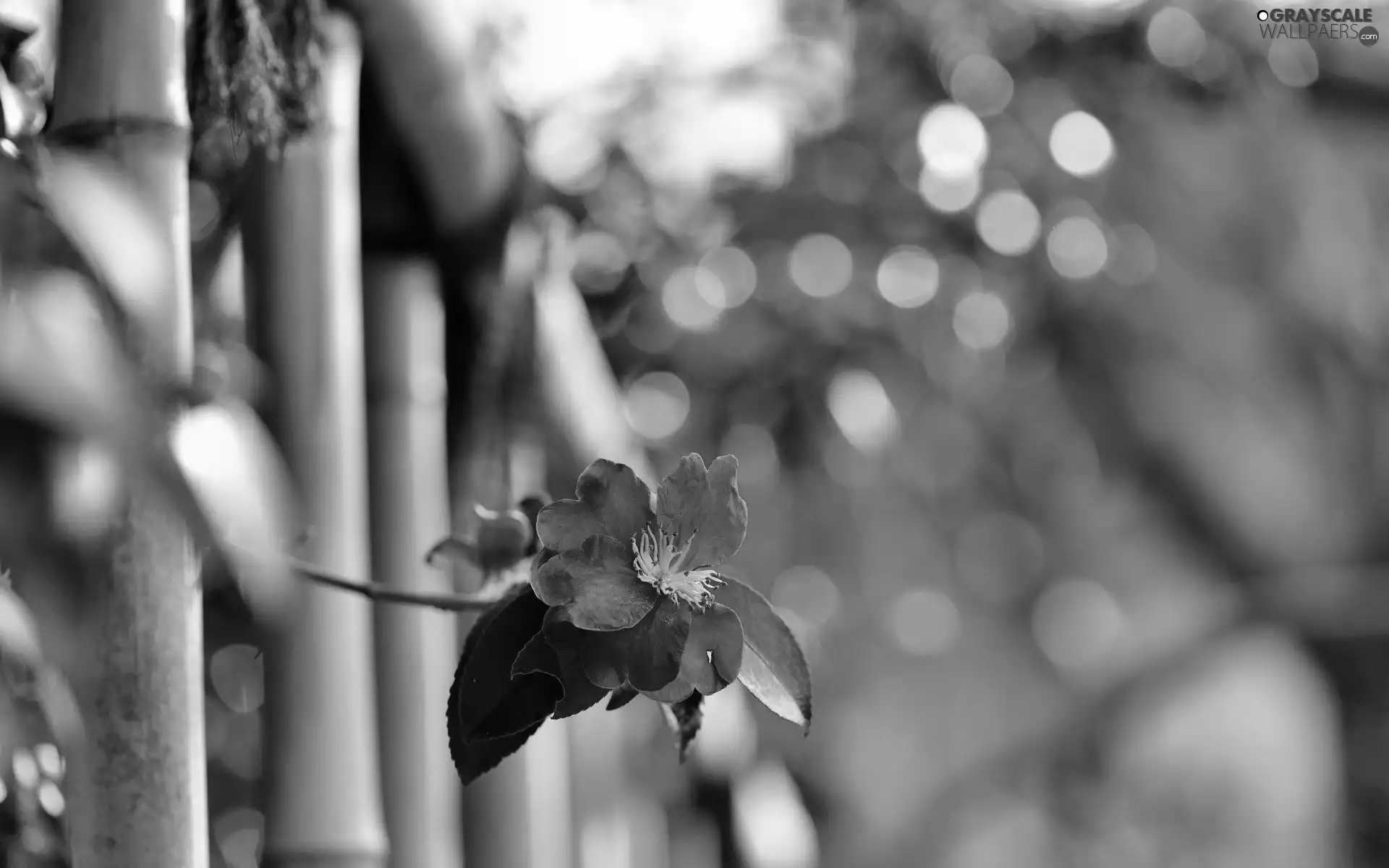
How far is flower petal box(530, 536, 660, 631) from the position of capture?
376 mm

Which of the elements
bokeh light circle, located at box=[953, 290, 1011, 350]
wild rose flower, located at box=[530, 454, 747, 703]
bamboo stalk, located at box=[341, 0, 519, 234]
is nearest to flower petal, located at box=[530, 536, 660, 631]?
wild rose flower, located at box=[530, 454, 747, 703]

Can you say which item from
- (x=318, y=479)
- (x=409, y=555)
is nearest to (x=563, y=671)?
(x=318, y=479)

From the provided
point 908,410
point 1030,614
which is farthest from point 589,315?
point 1030,614

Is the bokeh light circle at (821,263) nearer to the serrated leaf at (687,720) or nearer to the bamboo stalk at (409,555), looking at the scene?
the bamboo stalk at (409,555)

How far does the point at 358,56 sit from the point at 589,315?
3.21ft

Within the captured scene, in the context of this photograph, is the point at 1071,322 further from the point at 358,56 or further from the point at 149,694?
the point at 149,694

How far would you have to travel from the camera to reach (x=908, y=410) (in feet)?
7.63

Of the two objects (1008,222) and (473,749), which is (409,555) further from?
(1008,222)

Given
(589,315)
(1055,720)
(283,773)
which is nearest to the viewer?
(283,773)

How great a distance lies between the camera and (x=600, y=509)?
15.8 inches

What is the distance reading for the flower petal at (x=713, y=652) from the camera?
0.38 m

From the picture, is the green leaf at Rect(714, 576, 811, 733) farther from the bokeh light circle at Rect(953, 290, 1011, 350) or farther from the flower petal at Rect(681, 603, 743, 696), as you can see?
the bokeh light circle at Rect(953, 290, 1011, 350)

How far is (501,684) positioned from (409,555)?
395 mm

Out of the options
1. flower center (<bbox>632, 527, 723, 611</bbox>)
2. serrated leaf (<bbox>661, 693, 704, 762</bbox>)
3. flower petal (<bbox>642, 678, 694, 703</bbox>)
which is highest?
flower center (<bbox>632, 527, 723, 611</bbox>)
